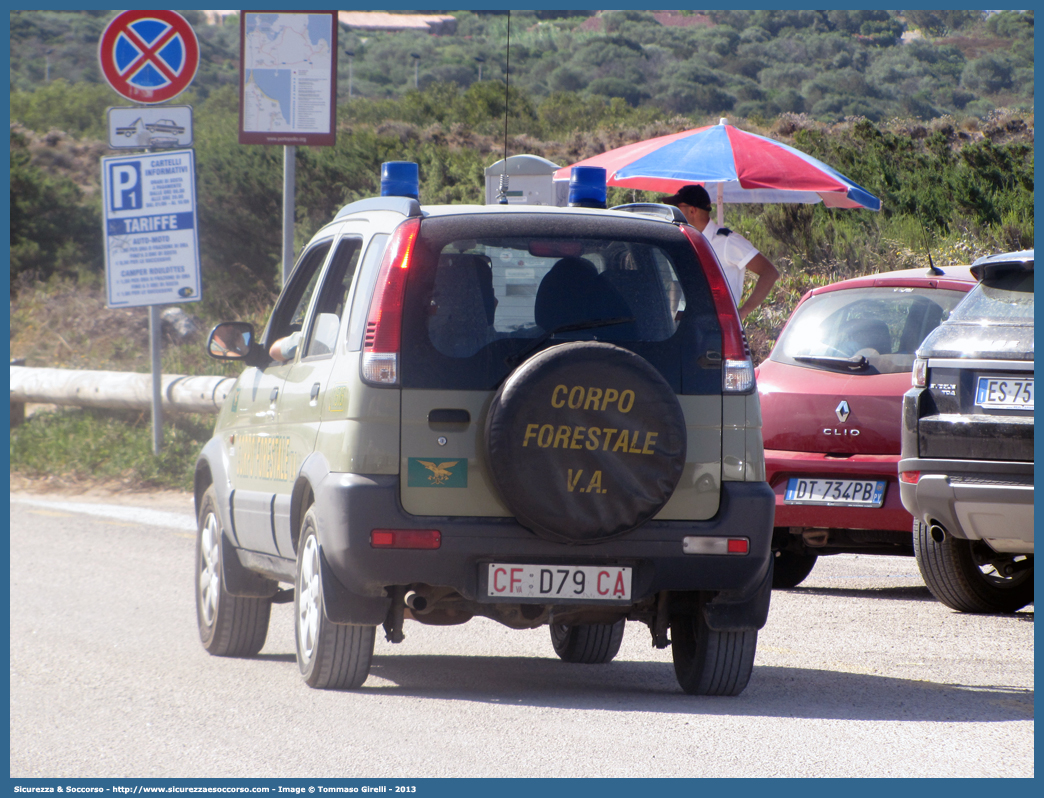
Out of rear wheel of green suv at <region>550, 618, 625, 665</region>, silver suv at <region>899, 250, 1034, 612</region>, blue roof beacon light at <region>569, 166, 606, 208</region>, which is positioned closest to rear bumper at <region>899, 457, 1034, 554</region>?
silver suv at <region>899, 250, 1034, 612</region>

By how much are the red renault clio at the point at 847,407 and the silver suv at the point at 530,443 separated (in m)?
2.63

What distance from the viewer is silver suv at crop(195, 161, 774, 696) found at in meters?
5.25

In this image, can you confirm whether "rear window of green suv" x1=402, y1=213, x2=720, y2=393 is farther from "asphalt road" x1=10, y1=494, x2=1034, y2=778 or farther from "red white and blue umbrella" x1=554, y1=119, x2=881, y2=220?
"red white and blue umbrella" x1=554, y1=119, x2=881, y2=220

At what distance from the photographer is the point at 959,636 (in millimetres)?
7359

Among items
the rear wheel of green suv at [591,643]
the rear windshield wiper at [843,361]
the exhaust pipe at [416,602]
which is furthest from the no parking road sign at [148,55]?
the exhaust pipe at [416,602]

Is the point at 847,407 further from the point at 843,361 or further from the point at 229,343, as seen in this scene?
the point at 229,343

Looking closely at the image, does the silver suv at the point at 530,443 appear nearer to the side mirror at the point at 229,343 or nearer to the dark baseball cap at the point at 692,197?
the side mirror at the point at 229,343

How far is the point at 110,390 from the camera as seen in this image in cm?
1486

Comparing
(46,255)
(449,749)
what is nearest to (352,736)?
(449,749)

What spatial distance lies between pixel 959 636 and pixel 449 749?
350 centimetres

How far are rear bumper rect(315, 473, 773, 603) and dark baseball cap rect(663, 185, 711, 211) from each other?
14.5 ft

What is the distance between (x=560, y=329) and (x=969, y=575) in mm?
3456

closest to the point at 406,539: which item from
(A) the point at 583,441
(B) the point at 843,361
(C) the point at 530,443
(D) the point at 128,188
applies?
(C) the point at 530,443

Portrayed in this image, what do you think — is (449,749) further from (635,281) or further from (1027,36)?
(1027,36)
